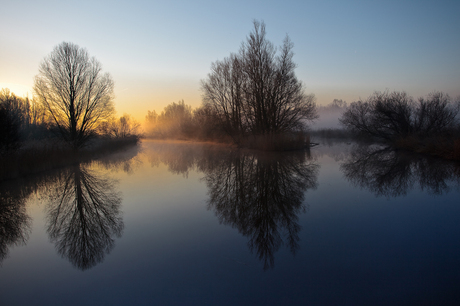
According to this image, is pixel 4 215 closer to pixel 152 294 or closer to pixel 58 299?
pixel 58 299

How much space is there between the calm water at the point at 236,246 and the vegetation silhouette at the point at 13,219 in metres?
0.03

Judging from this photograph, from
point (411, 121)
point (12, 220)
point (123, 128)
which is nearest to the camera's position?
point (12, 220)

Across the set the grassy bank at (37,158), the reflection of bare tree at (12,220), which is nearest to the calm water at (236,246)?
the reflection of bare tree at (12,220)

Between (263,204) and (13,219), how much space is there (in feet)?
17.6

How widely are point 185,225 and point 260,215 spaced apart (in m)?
1.44

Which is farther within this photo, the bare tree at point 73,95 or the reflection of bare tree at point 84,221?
the bare tree at point 73,95

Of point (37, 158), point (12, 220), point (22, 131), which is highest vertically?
point (22, 131)

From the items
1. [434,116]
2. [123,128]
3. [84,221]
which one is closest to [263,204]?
[84,221]

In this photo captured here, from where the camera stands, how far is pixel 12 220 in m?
4.95

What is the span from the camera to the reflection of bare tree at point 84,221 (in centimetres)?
347

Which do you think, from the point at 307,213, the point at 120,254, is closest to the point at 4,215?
the point at 120,254

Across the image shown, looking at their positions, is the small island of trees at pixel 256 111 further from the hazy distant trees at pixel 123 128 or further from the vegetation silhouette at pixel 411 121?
the hazy distant trees at pixel 123 128

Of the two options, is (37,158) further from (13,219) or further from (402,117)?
(402,117)

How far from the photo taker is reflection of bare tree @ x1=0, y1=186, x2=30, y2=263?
13.0ft
